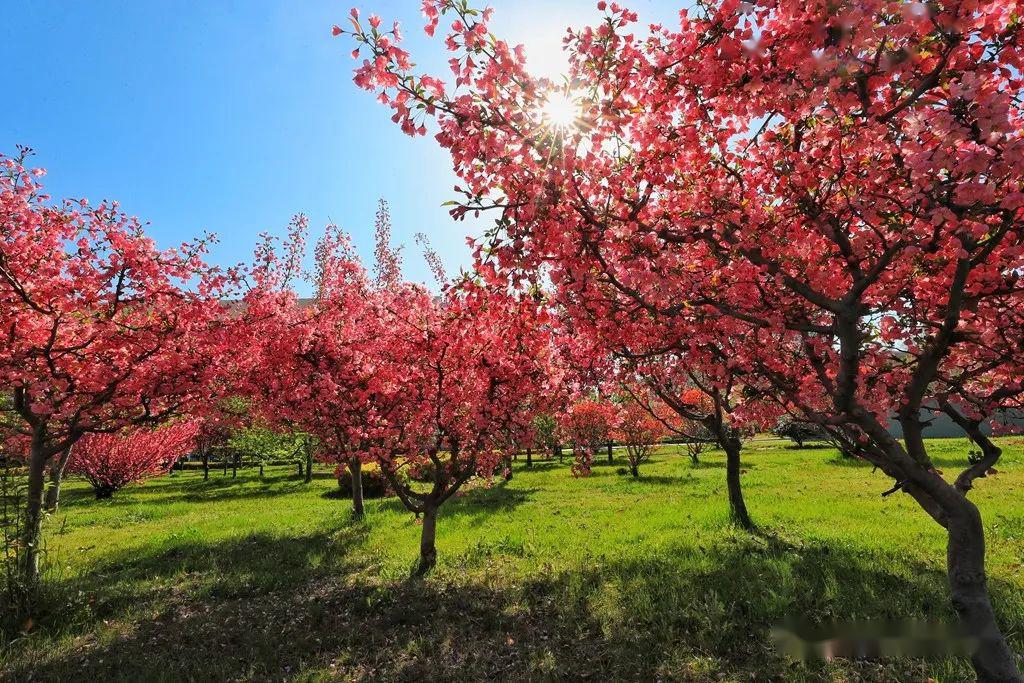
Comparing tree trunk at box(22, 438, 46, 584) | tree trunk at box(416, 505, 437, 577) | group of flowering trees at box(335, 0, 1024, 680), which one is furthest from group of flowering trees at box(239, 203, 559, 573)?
tree trunk at box(22, 438, 46, 584)

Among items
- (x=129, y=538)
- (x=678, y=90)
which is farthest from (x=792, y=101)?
(x=129, y=538)

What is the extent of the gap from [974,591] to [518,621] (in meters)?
4.93

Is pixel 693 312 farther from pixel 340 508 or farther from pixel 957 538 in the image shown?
pixel 340 508

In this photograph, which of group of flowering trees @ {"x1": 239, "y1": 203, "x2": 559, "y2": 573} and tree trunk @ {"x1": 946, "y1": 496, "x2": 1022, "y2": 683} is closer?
tree trunk @ {"x1": 946, "y1": 496, "x2": 1022, "y2": 683}

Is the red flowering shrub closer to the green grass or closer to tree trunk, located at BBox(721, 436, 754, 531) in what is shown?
the green grass

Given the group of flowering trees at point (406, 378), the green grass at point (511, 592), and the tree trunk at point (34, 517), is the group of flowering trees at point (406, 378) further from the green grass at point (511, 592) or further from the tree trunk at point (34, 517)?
the tree trunk at point (34, 517)

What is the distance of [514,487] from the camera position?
818 inches

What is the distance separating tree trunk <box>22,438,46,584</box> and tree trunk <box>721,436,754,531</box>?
12.5 meters

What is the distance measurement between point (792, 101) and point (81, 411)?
10380mm

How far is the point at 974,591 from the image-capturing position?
4125mm

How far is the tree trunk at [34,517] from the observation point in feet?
24.4

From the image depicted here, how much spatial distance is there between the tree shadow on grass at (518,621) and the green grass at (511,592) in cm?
3

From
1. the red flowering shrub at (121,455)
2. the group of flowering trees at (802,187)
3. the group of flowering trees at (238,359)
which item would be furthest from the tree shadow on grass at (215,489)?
the group of flowering trees at (802,187)

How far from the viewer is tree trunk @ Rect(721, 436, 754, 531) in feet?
37.8
